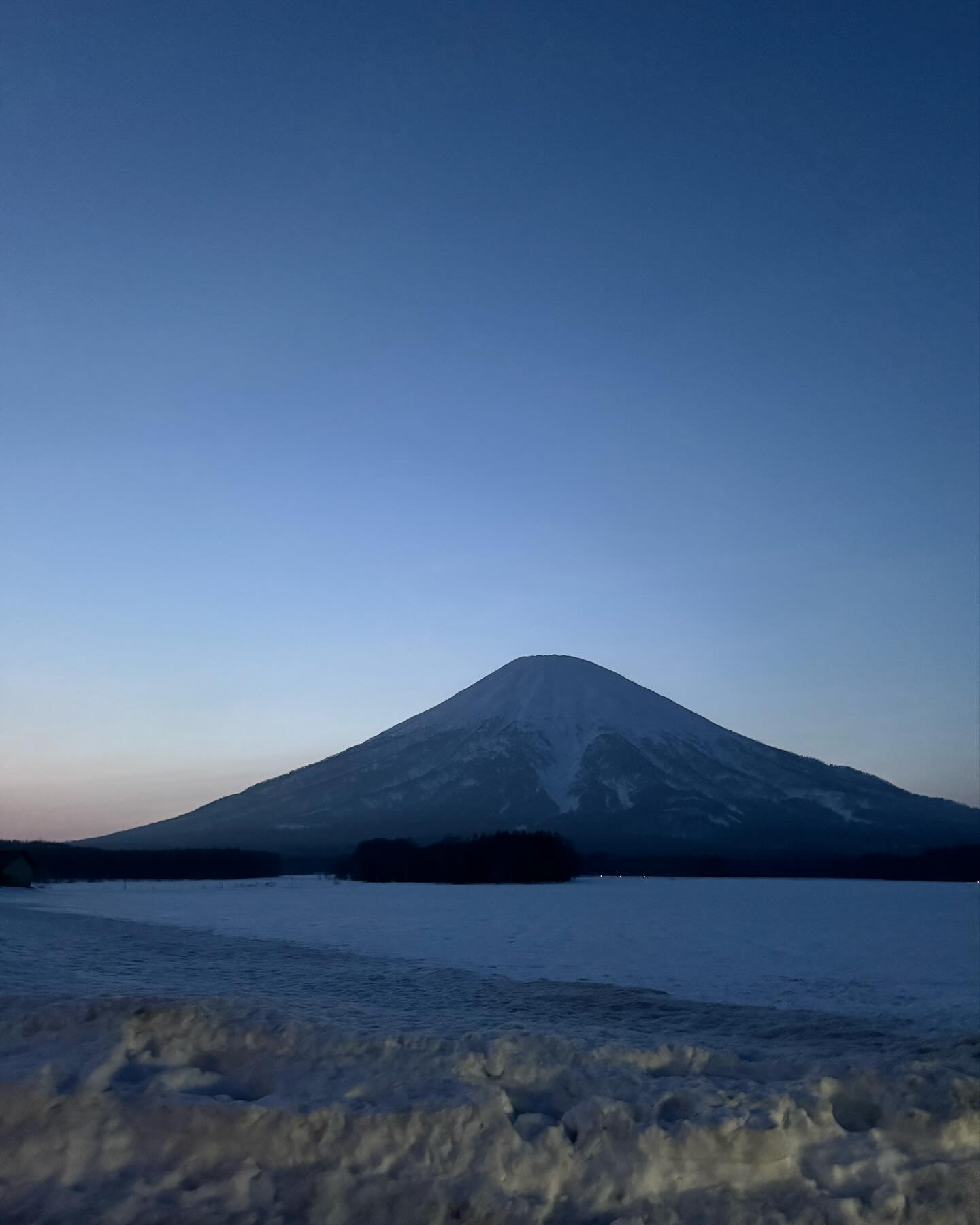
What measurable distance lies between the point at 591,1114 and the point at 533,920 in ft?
99.5

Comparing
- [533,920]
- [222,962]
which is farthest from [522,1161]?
[533,920]

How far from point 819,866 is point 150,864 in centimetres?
7807

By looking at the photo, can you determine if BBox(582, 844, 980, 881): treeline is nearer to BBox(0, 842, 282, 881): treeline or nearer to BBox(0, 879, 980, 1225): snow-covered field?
BBox(0, 842, 282, 881): treeline

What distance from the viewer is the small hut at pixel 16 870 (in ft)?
227

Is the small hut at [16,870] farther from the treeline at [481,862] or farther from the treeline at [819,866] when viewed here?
the treeline at [819,866]

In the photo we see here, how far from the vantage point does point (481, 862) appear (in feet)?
288

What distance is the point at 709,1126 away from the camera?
6.23 metres

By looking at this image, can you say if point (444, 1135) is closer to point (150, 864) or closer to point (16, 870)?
point (16, 870)

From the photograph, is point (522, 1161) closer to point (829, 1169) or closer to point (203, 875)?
point (829, 1169)

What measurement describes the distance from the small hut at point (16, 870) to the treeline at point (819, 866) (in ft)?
200

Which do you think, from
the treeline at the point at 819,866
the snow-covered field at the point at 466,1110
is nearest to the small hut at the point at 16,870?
the treeline at the point at 819,866

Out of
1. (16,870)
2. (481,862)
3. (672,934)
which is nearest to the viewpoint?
(672,934)

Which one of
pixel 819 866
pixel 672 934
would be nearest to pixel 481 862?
pixel 819 866

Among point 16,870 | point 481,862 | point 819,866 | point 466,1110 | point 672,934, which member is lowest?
point 672,934
